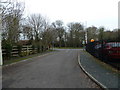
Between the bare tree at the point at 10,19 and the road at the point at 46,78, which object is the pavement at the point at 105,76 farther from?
the bare tree at the point at 10,19

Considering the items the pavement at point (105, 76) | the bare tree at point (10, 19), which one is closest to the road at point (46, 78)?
the pavement at point (105, 76)

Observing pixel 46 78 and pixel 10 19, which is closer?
pixel 46 78

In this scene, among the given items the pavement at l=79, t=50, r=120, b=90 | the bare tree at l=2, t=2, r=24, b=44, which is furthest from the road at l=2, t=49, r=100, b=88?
the bare tree at l=2, t=2, r=24, b=44

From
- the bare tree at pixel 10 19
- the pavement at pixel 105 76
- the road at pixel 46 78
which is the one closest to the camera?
Result: the pavement at pixel 105 76

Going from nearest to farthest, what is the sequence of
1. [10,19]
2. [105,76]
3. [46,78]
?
[105,76] → [46,78] → [10,19]

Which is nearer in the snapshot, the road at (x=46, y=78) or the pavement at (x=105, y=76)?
the pavement at (x=105, y=76)

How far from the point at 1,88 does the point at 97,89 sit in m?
3.65

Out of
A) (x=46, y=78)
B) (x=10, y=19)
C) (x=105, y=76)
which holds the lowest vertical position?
(x=46, y=78)

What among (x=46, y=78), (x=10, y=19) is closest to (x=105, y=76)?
(x=46, y=78)

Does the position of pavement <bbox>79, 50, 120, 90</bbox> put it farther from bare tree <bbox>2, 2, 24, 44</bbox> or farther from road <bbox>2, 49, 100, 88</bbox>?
bare tree <bbox>2, 2, 24, 44</bbox>

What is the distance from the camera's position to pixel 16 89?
14.5ft

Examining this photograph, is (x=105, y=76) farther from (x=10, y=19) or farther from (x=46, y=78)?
(x=10, y=19)

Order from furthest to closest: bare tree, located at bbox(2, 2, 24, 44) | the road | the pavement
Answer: bare tree, located at bbox(2, 2, 24, 44)
the road
the pavement

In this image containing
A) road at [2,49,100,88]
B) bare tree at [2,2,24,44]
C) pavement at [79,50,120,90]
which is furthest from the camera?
bare tree at [2,2,24,44]
